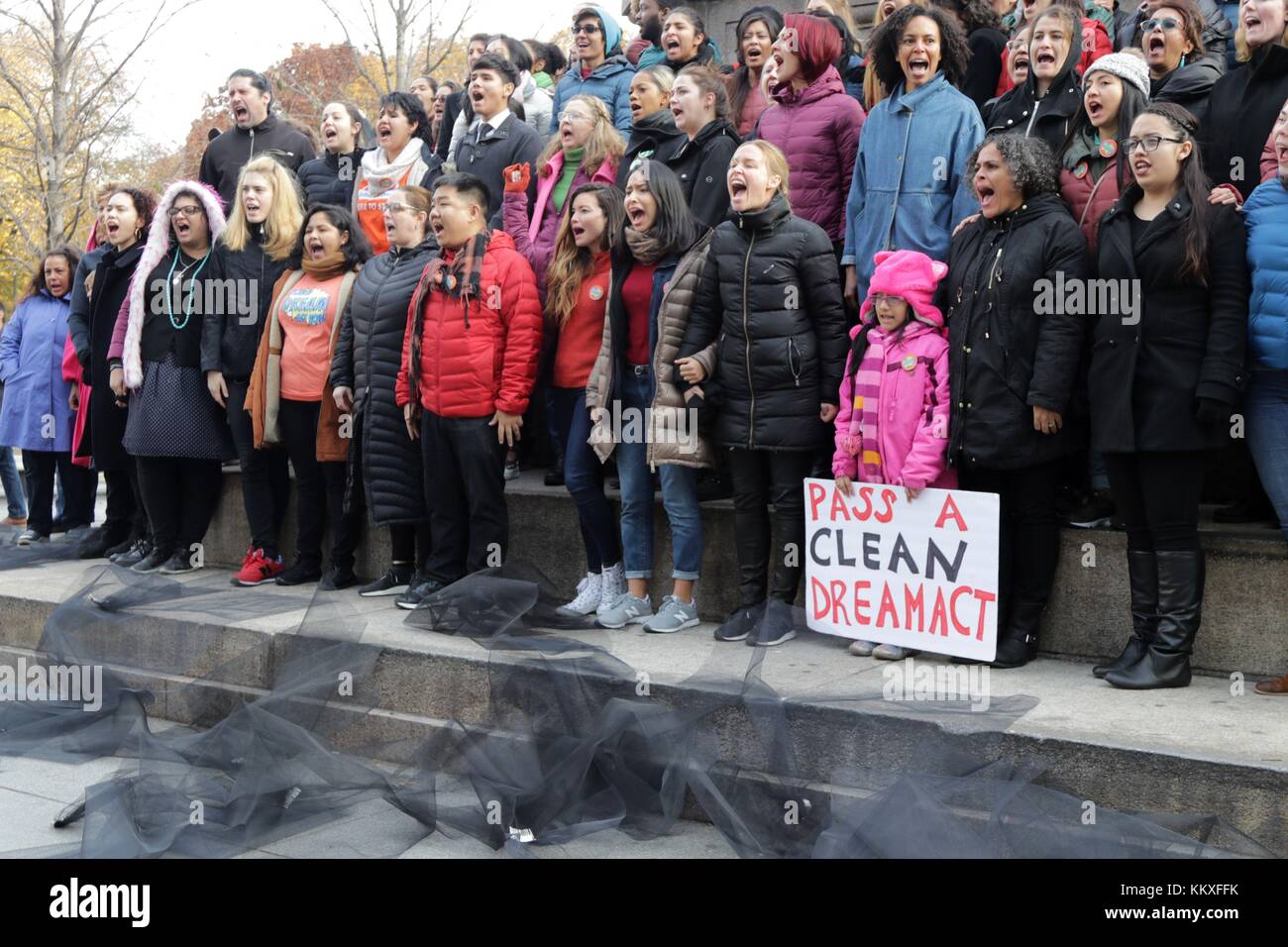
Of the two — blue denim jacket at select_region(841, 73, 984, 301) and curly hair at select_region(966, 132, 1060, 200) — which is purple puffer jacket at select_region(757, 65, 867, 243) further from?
curly hair at select_region(966, 132, 1060, 200)

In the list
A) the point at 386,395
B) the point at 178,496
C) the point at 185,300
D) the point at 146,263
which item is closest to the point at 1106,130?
the point at 386,395

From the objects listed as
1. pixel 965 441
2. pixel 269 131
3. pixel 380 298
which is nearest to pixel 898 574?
pixel 965 441

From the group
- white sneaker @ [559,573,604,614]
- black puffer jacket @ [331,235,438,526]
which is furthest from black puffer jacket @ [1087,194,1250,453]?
black puffer jacket @ [331,235,438,526]

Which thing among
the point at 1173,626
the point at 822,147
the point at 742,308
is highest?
the point at 822,147

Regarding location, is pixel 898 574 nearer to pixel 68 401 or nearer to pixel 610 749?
pixel 610 749

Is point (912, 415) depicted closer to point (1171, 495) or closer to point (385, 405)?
point (1171, 495)

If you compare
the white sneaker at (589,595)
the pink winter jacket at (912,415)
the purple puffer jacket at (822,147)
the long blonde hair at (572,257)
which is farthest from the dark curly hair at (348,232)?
the pink winter jacket at (912,415)

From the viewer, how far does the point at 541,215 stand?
8.31m

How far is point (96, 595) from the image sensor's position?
7289 millimetres

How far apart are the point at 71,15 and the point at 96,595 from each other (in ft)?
58.2

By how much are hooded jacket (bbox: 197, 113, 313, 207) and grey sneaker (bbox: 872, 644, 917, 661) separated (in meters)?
6.13

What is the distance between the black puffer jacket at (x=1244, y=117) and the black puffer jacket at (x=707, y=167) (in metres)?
2.44

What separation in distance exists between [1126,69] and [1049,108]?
1.45 ft

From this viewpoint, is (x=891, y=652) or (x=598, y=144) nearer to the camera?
(x=891, y=652)
